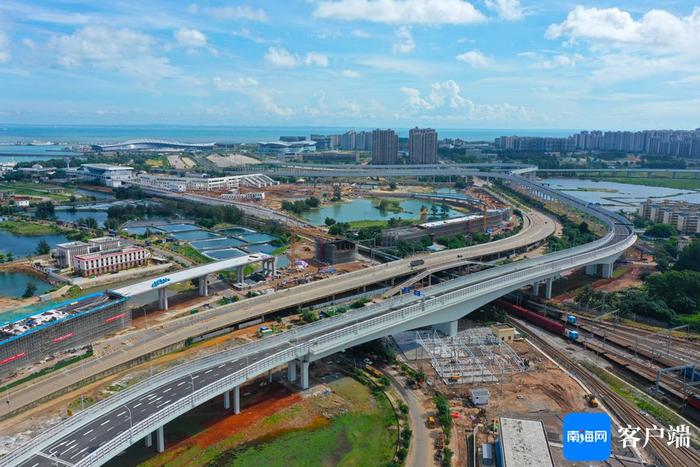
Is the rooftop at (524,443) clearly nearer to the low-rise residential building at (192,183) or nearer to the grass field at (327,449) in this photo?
the grass field at (327,449)

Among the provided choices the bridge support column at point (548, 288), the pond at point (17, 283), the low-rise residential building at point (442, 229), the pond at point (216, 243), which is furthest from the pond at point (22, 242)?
the bridge support column at point (548, 288)

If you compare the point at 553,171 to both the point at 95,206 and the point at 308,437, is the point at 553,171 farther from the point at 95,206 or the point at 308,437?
the point at 308,437

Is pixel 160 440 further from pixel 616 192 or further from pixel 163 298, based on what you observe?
pixel 616 192

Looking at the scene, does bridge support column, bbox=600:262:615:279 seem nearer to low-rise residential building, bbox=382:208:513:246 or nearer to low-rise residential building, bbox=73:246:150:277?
low-rise residential building, bbox=382:208:513:246

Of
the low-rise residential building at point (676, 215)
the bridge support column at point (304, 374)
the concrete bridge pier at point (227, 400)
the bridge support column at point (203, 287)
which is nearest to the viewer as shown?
the concrete bridge pier at point (227, 400)

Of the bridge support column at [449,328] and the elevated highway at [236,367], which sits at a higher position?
the elevated highway at [236,367]
